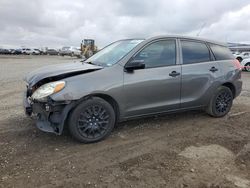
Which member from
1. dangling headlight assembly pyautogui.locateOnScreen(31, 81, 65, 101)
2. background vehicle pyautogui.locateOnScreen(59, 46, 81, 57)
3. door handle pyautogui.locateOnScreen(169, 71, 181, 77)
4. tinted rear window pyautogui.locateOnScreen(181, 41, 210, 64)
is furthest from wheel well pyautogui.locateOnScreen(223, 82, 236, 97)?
background vehicle pyautogui.locateOnScreen(59, 46, 81, 57)

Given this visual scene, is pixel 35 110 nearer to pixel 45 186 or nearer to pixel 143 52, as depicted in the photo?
pixel 45 186

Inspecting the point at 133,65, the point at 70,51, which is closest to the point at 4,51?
the point at 70,51

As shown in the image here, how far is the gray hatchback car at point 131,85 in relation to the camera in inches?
175

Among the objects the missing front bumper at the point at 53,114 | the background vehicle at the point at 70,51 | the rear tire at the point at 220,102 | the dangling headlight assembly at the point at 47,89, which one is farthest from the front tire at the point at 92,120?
the background vehicle at the point at 70,51

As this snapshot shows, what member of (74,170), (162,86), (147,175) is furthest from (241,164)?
(74,170)

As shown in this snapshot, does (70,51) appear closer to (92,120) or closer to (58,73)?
(58,73)

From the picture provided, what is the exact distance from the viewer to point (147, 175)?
3.67 meters

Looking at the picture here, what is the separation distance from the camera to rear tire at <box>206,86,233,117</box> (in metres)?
6.18

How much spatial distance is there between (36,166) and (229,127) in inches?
148

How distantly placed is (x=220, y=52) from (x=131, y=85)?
2543 mm

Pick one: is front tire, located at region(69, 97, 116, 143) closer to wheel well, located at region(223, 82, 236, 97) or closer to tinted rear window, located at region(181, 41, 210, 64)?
tinted rear window, located at region(181, 41, 210, 64)

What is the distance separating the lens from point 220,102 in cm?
630

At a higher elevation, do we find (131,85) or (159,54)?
(159,54)

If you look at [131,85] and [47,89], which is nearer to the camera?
[47,89]
